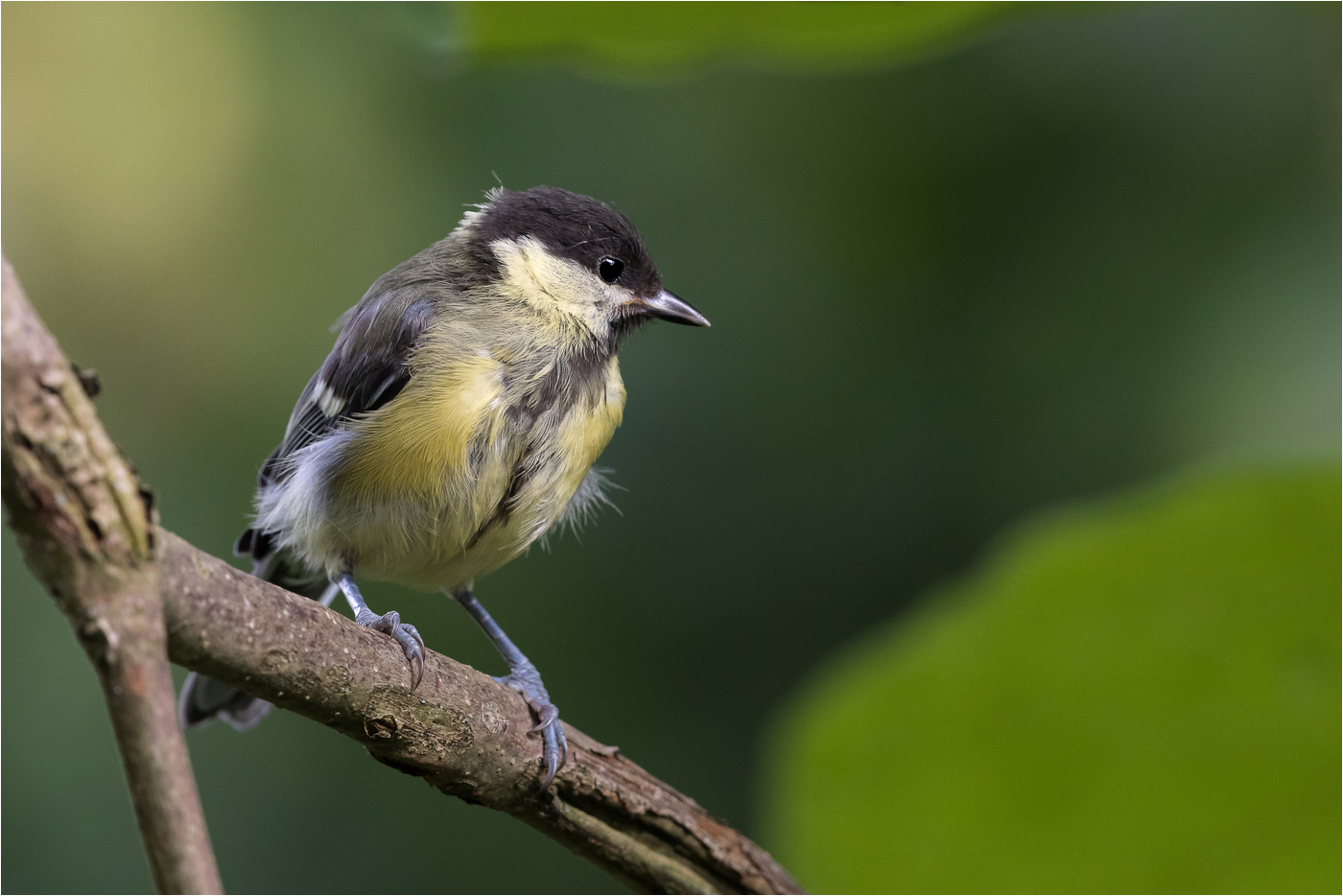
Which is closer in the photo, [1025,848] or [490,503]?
[1025,848]

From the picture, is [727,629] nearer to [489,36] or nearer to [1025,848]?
[1025,848]

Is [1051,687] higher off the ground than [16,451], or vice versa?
[1051,687]

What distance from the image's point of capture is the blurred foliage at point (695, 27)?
3.82ft

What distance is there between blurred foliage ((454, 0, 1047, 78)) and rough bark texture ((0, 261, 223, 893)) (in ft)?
1.75

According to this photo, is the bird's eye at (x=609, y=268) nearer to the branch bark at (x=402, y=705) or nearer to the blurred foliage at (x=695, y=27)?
the branch bark at (x=402, y=705)

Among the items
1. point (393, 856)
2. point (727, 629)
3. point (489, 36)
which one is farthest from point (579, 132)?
point (489, 36)

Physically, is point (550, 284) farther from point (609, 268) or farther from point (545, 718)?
point (545, 718)

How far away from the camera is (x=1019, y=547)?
60.7 inches

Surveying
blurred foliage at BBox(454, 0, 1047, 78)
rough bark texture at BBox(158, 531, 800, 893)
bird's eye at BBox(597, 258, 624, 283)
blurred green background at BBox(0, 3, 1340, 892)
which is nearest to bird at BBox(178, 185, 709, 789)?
bird's eye at BBox(597, 258, 624, 283)

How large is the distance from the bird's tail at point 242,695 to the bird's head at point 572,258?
0.80m

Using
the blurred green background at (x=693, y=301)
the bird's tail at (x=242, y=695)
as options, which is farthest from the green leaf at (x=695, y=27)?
the blurred green background at (x=693, y=301)

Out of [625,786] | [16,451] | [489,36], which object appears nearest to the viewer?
[16,451]

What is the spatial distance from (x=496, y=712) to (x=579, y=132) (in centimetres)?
235

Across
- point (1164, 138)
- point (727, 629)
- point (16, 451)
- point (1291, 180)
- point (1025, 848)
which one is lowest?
point (16, 451)
